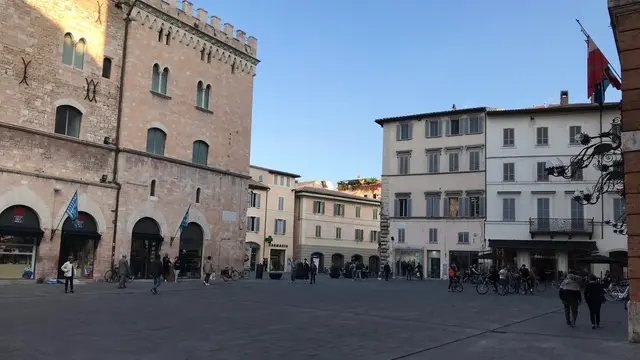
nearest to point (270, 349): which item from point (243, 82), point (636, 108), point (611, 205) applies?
point (636, 108)

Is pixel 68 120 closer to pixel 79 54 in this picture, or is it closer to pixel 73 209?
pixel 79 54

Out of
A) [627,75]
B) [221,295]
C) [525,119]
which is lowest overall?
[221,295]

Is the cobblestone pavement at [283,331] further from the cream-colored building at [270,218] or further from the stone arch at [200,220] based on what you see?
the cream-colored building at [270,218]

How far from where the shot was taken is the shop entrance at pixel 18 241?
24125 millimetres

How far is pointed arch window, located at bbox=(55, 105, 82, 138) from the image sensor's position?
26750 mm

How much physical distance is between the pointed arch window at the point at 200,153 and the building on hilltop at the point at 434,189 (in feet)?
A: 69.2

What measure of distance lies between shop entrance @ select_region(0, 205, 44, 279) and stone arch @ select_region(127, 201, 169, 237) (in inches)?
197

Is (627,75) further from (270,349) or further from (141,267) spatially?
(141,267)

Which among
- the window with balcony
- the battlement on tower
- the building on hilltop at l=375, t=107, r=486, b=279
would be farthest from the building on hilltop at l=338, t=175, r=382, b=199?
the battlement on tower

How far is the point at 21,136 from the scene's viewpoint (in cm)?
2484

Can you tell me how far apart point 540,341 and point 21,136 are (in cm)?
2268

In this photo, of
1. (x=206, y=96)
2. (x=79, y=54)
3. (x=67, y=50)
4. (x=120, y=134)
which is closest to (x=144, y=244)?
(x=120, y=134)

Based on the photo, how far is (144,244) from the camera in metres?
30.7

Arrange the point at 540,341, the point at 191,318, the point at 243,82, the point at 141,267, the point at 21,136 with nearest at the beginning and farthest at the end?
the point at 540,341 < the point at 191,318 < the point at 21,136 < the point at 141,267 < the point at 243,82
